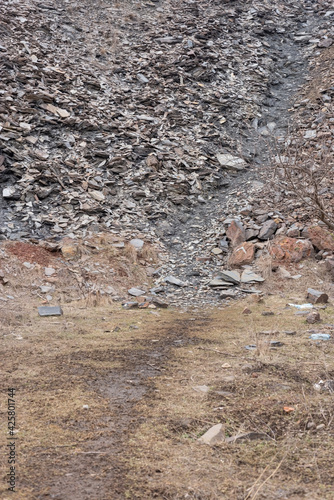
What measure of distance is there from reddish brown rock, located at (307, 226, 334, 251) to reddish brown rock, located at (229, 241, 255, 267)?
1.41 metres

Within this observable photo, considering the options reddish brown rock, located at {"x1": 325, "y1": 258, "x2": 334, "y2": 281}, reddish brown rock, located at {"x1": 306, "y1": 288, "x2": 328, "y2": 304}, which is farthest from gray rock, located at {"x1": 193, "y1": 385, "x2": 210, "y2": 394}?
reddish brown rock, located at {"x1": 325, "y1": 258, "x2": 334, "y2": 281}

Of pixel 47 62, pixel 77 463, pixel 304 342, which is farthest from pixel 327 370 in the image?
pixel 47 62

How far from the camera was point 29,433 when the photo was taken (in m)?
3.38

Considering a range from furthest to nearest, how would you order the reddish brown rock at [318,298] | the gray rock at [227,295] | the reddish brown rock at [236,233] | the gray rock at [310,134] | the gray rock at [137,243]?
the gray rock at [310,134] → the reddish brown rock at [236,233] → the gray rock at [137,243] → the gray rock at [227,295] → the reddish brown rock at [318,298]

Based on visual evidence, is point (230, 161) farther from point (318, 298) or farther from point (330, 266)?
point (318, 298)

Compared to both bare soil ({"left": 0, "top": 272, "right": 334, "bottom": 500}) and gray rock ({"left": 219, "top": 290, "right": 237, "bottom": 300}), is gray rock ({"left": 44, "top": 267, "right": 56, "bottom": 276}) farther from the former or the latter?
gray rock ({"left": 219, "top": 290, "right": 237, "bottom": 300})

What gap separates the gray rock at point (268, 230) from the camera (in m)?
11.3

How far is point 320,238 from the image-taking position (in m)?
10.9

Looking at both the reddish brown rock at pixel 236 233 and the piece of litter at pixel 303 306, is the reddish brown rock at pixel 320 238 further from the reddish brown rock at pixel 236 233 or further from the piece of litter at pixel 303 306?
the piece of litter at pixel 303 306

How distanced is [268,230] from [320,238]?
1.20 metres

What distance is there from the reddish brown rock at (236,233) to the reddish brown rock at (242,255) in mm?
350

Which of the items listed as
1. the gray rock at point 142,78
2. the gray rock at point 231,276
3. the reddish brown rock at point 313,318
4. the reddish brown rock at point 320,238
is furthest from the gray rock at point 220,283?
the gray rock at point 142,78

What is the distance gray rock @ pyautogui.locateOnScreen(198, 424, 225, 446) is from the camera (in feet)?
10.5

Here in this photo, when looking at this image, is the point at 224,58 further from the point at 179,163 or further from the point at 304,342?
the point at 304,342
